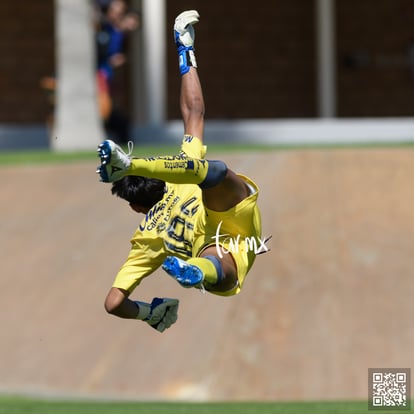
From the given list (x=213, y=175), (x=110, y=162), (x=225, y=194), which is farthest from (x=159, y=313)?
(x=110, y=162)

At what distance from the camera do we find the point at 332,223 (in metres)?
23.1

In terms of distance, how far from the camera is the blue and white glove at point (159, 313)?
10.8 m

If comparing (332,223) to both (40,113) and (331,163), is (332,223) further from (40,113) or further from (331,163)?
(40,113)

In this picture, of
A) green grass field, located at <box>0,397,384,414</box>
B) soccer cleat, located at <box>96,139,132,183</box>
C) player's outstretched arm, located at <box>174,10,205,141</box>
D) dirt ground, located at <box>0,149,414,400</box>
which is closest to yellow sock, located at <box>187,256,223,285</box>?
player's outstretched arm, located at <box>174,10,205,141</box>

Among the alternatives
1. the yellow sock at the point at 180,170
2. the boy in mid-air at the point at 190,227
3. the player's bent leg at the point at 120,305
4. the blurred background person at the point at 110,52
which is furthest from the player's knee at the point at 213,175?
the blurred background person at the point at 110,52

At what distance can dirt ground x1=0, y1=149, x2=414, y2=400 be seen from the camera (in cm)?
2141

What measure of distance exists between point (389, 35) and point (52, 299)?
1265cm

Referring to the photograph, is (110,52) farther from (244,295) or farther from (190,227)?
(190,227)

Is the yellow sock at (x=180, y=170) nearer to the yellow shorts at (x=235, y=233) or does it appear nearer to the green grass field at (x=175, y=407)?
the yellow shorts at (x=235, y=233)

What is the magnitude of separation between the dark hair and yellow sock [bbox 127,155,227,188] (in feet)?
2.60

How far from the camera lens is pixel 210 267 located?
33.1ft

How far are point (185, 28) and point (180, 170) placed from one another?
76.5 inches

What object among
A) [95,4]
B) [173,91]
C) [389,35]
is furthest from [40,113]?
[389,35]

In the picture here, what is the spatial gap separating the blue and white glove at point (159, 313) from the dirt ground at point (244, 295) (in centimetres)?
1011
